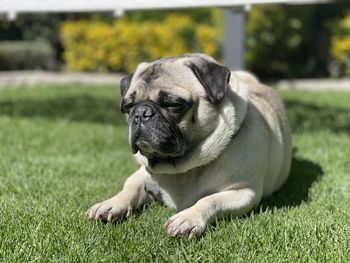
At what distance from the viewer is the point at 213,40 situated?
1218 centimetres

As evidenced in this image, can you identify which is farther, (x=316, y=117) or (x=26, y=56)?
(x=26, y=56)

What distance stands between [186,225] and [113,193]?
3.59ft

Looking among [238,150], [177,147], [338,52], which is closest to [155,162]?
[177,147]

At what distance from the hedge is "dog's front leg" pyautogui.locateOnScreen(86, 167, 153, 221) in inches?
352

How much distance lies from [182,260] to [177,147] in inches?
26.5

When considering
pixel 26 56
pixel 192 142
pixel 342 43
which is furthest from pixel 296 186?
pixel 26 56

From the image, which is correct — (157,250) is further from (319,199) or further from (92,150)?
(92,150)

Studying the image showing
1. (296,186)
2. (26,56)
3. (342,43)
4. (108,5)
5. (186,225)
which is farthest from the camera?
(26,56)

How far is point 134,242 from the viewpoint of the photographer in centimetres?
261

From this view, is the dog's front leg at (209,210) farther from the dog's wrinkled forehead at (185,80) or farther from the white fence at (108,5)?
the white fence at (108,5)

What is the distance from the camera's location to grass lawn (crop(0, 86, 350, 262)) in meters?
2.48

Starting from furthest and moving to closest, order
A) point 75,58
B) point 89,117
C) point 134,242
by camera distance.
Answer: point 75,58
point 89,117
point 134,242

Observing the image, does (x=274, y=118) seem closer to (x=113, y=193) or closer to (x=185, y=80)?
(x=185, y=80)

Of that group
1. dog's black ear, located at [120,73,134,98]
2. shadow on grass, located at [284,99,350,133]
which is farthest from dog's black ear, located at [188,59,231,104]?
shadow on grass, located at [284,99,350,133]
